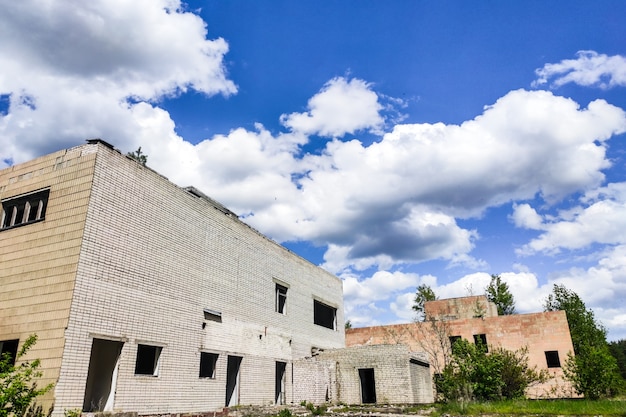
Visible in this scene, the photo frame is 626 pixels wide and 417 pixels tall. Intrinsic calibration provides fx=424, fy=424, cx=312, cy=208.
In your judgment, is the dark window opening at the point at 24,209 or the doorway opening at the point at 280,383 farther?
the doorway opening at the point at 280,383

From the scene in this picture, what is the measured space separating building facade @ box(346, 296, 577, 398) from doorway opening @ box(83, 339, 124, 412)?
16.0m

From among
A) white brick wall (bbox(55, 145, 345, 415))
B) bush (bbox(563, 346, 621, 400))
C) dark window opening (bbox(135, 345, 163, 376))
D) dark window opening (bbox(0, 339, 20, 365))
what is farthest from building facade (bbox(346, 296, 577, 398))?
dark window opening (bbox(0, 339, 20, 365))

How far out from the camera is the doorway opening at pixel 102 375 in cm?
1047

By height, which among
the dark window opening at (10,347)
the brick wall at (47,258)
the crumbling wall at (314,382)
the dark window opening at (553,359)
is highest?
the brick wall at (47,258)

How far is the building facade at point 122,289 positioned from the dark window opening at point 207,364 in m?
0.03

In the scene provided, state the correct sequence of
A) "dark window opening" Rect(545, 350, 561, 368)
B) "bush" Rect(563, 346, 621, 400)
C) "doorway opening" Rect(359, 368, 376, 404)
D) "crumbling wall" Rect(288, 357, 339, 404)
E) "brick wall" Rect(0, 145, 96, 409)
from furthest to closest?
"dark window opening" Rect(545, 350, 561, 368) < "doorway opening" Rect(359, 368, 376, 404) < "crumbling wall" Rect(288, 357, 339, 404) < "bush" Rect(563, 346, 621, 400) < "brick wall" Rect(0, 145, 96, 409)

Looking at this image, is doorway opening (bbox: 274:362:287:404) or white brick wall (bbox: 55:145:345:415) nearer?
white brick wall (bbox: 55:145:345:415)

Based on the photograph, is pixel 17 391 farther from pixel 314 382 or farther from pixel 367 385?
pixel 367 385

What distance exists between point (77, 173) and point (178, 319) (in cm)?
500

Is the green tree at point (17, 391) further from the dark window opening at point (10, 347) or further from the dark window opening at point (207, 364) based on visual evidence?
the dark window opening at point (207, 364)

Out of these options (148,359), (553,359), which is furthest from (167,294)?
(553,359)

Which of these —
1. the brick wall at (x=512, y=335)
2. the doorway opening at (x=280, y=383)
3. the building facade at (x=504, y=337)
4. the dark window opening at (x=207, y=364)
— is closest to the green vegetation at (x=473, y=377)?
the building facade at (x=504, y=337)

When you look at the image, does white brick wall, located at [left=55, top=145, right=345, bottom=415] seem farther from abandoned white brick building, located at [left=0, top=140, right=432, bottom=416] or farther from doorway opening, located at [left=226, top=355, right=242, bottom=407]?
doorway opening, located at [left=226, top=355, right=242, bottom=407]

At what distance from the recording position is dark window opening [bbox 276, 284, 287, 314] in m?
18.7
